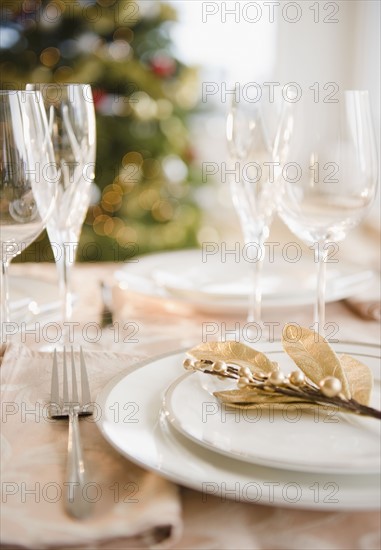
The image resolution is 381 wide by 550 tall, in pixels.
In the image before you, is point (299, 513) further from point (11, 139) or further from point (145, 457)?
point (11, 139)

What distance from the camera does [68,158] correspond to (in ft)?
2.93

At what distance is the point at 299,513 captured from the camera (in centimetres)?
48

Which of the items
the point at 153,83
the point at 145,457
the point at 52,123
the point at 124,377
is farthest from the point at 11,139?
the point at 153,83

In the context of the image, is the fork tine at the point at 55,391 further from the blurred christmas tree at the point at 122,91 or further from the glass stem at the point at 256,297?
the blurred christmas tree at the point at 122,91

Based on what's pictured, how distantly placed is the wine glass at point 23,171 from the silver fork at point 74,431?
0.17 m

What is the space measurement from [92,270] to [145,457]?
752 mm

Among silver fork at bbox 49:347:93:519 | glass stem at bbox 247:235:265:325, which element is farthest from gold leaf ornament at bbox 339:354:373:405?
glass stem at bbox 247:235:265:325

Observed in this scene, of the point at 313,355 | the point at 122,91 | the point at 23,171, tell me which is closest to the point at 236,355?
the point at 313,355

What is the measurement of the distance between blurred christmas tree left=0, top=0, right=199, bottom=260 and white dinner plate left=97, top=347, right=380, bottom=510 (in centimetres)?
211

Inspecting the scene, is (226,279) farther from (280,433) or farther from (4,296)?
(280,433)

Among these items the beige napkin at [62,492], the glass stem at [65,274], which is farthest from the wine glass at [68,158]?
the beige napkin at [62,492]

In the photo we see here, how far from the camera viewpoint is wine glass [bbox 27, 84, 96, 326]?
34.9 inches

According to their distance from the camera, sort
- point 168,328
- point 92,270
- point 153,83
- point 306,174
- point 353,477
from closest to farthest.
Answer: point 353,477 → point 306,174 → point 168,328 → point 92,270 → point 153,83

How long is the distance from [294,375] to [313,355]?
5 cm
